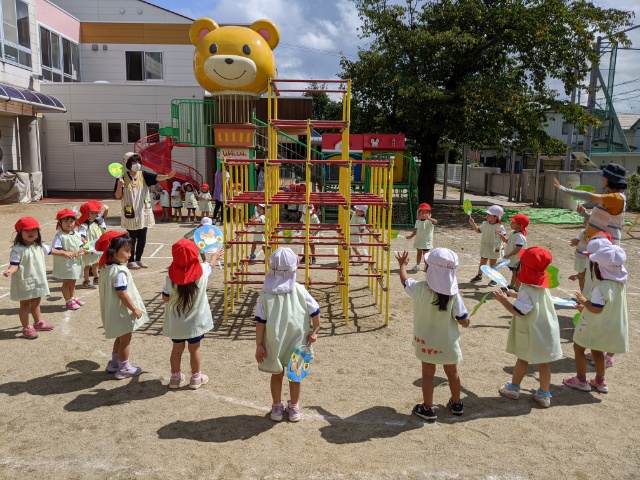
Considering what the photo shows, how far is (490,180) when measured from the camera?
3045cm

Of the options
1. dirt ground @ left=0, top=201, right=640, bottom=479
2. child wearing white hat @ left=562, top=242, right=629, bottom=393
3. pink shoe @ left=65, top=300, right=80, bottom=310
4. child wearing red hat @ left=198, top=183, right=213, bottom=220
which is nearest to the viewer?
dirt ground @ left=0, top=201, right=640, bottom=479

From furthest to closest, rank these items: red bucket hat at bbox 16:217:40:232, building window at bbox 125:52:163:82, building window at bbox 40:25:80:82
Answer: building window at bbox 125:52:163:82 < building window at bbox 40:25:80:82 < red bucket hat at bbox 16:217:40:232

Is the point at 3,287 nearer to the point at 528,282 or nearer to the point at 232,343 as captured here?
the point at 232,343

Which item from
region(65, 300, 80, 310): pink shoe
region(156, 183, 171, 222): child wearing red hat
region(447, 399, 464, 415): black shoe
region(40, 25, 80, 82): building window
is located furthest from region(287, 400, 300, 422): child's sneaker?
region(40, 25, 80, 82): building window

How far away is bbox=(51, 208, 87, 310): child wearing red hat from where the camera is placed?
273 inches

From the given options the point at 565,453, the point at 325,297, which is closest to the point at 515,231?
the point at 325,297

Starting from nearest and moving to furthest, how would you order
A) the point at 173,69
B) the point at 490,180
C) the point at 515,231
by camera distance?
the point at 515,231 < the point at 173,69 < the point at 490,180

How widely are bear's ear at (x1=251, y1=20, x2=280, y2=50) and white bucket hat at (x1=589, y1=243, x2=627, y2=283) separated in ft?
42.8

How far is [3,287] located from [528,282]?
7.90 metres

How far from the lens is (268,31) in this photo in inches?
617

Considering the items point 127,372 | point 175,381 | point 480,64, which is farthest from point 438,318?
point 480,64

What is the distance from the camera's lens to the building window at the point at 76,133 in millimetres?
23531

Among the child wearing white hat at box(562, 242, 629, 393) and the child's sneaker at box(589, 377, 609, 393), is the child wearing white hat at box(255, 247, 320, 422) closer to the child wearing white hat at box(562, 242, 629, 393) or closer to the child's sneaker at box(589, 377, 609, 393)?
the child wearing white hat at box(562, 242, 629, 393)

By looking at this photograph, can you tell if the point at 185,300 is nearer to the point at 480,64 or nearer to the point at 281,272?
the point at 281,272
